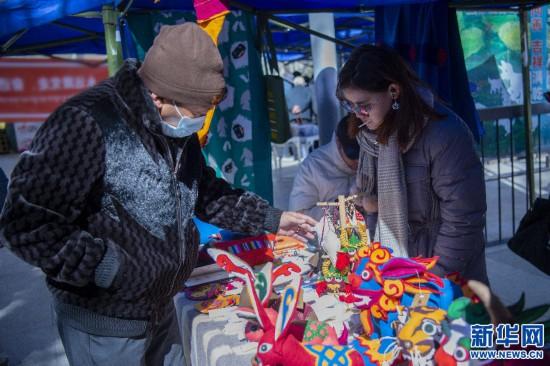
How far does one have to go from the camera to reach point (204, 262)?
6.40ft

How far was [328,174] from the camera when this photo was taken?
225cm

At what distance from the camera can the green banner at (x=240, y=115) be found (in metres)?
3.08

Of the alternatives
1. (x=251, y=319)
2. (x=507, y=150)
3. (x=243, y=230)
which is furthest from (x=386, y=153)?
(x=507, y=150)

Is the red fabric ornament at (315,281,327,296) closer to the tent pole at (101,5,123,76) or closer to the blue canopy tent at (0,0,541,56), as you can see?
the blue canopy tent at (0,0,541,56)

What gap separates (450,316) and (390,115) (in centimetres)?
84

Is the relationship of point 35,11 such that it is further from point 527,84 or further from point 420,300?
point 527,84

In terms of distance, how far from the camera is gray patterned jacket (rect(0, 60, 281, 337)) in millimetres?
1050

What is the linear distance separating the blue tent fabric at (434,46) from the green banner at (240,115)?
2.92 feet

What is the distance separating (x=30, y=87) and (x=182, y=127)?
189 inches

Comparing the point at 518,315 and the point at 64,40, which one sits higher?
the point at 64,40

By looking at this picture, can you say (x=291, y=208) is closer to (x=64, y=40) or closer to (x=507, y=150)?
(x=64, y=40)

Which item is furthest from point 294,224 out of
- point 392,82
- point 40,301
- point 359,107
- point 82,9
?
Answer: point 40,301

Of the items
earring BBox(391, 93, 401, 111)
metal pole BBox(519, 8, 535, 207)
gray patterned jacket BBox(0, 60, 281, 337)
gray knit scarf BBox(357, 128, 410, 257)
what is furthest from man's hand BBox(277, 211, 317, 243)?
metal pole BBox(519, 8, 535, 207)

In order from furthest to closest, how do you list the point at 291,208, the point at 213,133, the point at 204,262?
the point at 213,133, the point at 291,208, the point at 204,262
